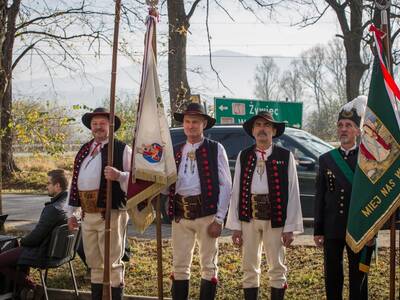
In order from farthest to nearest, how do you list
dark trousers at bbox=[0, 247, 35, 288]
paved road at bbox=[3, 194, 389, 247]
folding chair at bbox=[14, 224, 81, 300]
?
paved road at bbox=[3, 194, 389, 247] → dark trousers at bbox=[0, 247, 35, 288] → folding chair at bbox=[14, 224, 81, 300]

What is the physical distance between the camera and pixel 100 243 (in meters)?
5.49

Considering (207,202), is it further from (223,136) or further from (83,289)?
(223,136)

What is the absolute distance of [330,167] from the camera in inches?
197

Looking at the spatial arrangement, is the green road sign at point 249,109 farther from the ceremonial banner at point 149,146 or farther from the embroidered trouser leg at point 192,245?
the ceremonial banner at point 149,146

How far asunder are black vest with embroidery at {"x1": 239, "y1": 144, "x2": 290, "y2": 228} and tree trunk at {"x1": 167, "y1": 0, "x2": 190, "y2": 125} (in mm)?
8957

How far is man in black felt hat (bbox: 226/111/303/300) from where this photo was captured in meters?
5.07

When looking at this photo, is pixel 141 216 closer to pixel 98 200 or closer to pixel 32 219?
pixel 98 200

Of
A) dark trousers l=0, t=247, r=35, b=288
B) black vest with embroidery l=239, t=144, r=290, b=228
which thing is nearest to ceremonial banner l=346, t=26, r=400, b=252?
black vest with embroidery l=239, t=144, r=290, b=228

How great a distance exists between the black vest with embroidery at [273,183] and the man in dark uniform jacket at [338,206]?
305 millimetres

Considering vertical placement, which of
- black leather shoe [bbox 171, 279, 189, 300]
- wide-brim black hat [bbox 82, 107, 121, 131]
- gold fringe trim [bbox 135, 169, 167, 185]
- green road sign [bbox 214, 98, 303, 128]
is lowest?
black leather shoe [bbox 171, 279, 189, 300]

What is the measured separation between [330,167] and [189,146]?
49.9 inches

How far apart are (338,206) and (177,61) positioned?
411 inches

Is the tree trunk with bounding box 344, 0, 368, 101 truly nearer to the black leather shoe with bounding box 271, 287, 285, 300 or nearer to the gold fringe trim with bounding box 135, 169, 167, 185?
the black leather shoe with bounding box 271, 287, 285, 300

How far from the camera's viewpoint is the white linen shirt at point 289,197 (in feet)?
16.6
